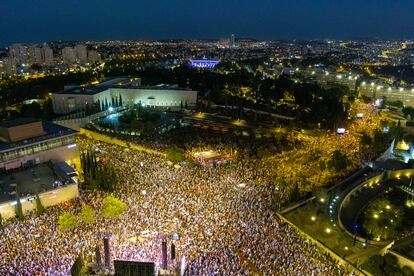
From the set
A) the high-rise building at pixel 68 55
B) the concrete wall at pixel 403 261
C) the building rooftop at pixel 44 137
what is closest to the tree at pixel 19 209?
the building rooftop at pixel 44 137

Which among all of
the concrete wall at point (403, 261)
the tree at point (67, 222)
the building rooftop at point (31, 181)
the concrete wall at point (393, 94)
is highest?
the tree at point (67, 222)

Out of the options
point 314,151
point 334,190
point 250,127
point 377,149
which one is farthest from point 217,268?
point 250,127

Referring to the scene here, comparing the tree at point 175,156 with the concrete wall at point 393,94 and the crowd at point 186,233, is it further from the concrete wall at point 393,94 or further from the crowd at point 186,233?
the concrete wall at point 393,94

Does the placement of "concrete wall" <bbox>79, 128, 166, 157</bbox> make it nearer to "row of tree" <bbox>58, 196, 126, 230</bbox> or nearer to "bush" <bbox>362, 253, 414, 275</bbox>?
"row of tree" <bbox>58, 196, 126, 230</bbox>

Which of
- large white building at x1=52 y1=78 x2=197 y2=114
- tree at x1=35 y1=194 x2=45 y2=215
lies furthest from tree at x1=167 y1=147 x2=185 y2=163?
large white building at x1=52 y1=78 x2=197 y2=114

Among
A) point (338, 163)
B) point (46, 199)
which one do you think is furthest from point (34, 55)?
point (338, 163)

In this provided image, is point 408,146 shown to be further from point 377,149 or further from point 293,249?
point 293,249
